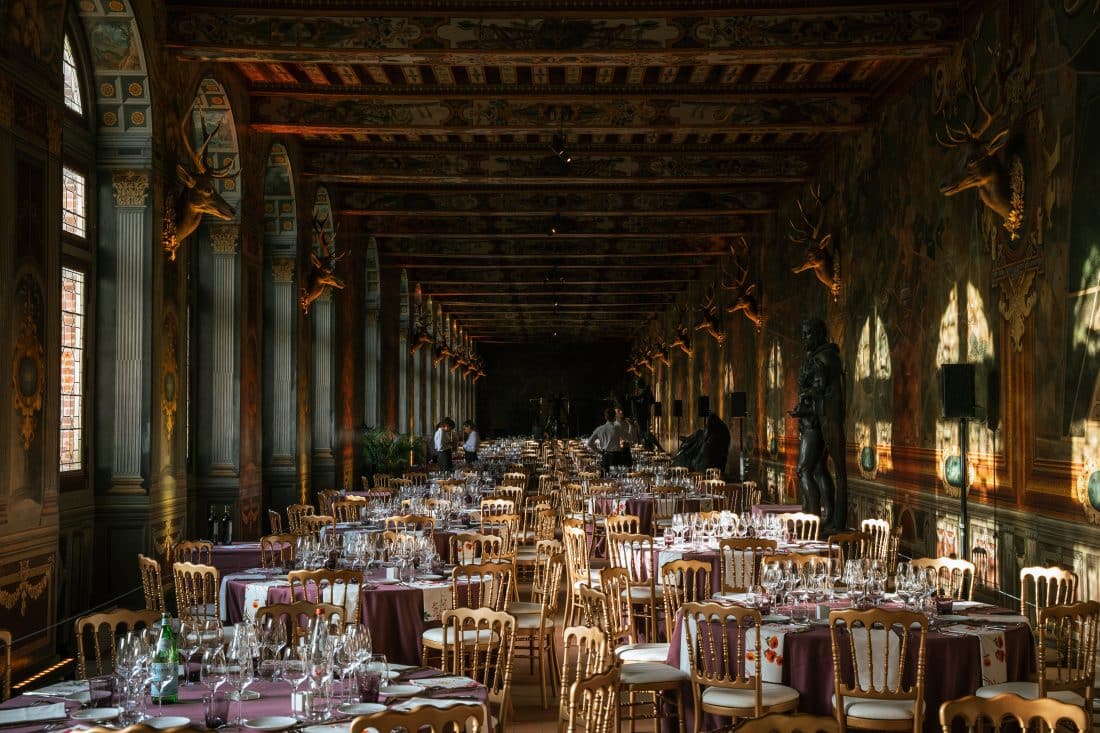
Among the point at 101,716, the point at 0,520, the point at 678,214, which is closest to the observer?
the point at 101,716

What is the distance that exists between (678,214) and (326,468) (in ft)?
23.7

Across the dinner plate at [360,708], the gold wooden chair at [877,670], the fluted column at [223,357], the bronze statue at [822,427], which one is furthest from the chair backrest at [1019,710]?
the fluted column at [223,357]

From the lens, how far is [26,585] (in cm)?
739

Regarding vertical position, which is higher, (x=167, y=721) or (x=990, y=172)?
(x=990, y=172)

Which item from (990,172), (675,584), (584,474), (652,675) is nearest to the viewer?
(652,675)

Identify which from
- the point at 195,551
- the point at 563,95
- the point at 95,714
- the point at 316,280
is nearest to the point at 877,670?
the point at 95,714

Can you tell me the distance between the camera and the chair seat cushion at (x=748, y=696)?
227 inches

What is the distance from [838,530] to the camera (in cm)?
1193

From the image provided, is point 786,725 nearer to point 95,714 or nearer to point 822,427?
point 95,714

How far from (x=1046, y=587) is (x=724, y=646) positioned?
10.7ft

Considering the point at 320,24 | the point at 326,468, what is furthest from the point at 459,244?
the point at 320,24

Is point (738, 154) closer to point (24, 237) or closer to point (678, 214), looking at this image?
point (678, 214)

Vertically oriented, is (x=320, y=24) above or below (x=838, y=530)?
above

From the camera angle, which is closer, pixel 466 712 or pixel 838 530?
pixel 466 712
